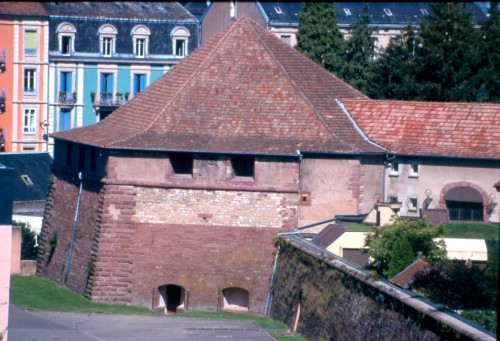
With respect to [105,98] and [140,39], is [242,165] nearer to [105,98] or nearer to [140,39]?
[140,39]

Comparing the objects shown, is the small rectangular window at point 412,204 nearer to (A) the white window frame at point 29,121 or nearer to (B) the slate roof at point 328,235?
(B) the slate roof at point 328,235

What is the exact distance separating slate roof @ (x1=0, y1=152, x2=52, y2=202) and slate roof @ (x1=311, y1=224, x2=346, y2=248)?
17.4m

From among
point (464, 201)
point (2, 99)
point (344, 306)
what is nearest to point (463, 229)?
point (464, 201)

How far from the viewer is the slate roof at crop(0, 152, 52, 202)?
5075 centimetres

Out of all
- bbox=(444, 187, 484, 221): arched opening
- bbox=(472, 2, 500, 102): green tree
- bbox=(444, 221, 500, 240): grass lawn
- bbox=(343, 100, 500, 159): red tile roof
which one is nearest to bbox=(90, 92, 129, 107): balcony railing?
bbox=(472, 2, 500, 102): green tree

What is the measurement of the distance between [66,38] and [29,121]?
4.79 m

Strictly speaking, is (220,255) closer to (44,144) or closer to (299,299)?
(299,299)

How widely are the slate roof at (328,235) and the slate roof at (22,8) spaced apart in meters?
36.7

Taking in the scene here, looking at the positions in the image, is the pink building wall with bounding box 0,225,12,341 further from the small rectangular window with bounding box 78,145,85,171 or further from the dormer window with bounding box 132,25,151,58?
the dormer window with bounding box 132,25,151,58

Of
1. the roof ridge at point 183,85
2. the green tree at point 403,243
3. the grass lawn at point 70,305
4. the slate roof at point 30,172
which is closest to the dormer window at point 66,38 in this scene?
the slate roof at point 30,172

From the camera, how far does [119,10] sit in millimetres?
70875

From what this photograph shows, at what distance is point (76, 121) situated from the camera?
72500 millimetres

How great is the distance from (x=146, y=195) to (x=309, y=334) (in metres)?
7.64

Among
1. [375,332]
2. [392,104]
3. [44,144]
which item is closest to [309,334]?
[375,332]
